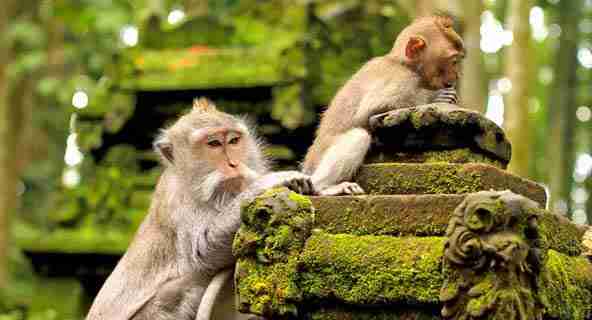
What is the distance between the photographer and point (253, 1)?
11.9m

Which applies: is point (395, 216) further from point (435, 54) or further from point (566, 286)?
point (435, 54)

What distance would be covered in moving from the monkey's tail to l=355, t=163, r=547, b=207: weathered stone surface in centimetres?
92

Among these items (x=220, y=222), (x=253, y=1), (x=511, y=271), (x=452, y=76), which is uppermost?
(x=253, y=1)

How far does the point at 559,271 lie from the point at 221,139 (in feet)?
6.56

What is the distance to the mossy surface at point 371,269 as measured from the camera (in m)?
4.19

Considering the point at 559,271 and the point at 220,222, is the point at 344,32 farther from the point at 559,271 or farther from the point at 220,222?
the point at 559,271

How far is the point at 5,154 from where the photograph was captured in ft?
49.2

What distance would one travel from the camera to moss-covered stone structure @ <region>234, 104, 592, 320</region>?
13.0 feet

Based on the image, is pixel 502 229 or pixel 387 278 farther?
pixel 387 278

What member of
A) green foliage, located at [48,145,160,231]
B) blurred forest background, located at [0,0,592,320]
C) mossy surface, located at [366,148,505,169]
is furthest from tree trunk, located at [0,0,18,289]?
mossy surface, located at [366,148,505,169]

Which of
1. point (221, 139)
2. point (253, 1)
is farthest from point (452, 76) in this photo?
point (253, 1)

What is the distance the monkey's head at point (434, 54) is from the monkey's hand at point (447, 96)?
0.45 ft

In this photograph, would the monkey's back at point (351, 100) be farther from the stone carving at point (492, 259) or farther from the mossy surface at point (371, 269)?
the stone carving at point (492, 259)

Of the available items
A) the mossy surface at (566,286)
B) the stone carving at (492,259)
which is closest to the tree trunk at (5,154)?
the mossy surface at (566,286)
